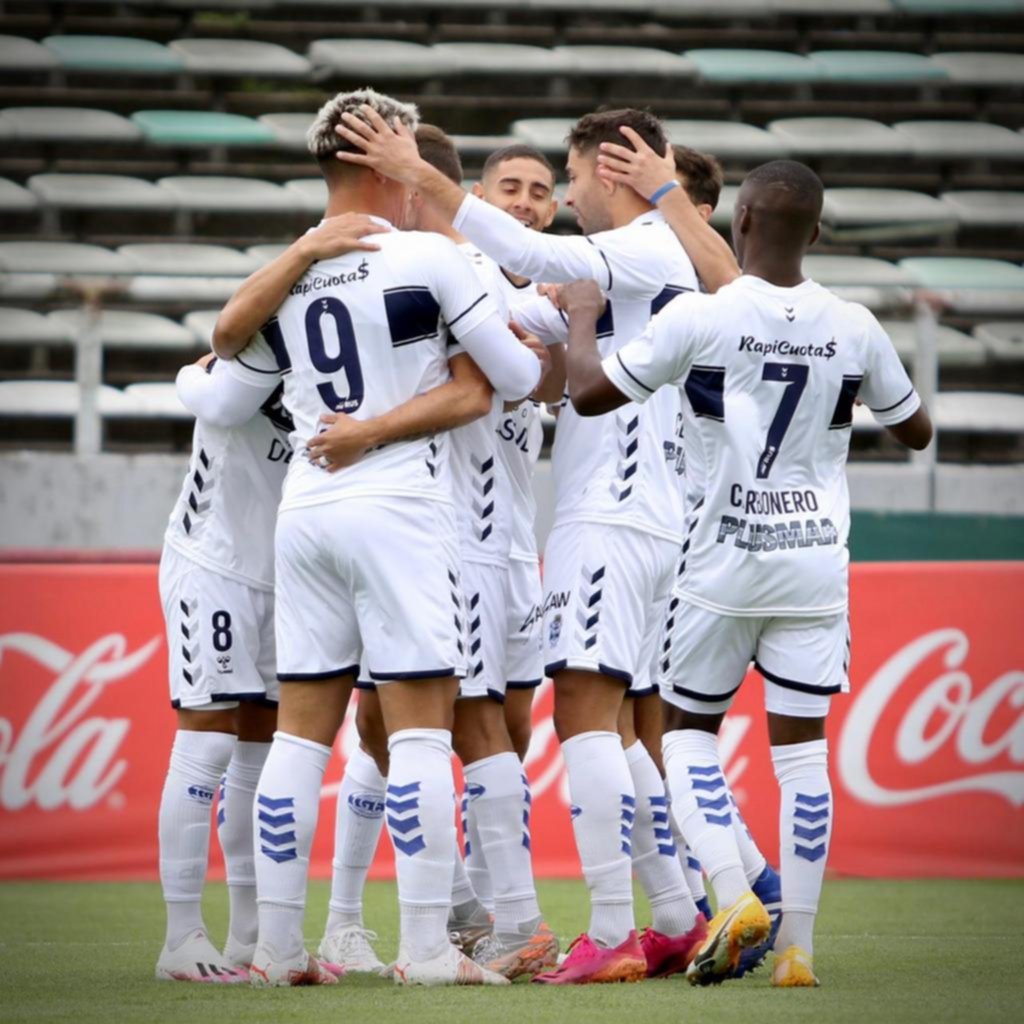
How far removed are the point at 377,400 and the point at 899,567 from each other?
14.1 feet

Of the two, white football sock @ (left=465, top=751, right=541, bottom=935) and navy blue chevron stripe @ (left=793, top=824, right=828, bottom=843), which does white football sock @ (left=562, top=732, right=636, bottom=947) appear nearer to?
white football sock @ (left=465, top=751, right=541, bottom=935)

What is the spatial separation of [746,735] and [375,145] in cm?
438

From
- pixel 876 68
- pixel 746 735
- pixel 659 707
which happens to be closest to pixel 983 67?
pixel 876 68

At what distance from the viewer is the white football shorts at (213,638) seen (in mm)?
4676

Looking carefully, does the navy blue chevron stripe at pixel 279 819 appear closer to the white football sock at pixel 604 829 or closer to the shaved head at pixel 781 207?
the white football sock at pixel 604 829

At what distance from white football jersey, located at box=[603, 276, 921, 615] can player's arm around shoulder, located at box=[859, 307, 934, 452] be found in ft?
0.12

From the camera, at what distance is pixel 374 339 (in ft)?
13.9

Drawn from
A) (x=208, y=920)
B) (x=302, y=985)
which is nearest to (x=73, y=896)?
(x=208, y=920)

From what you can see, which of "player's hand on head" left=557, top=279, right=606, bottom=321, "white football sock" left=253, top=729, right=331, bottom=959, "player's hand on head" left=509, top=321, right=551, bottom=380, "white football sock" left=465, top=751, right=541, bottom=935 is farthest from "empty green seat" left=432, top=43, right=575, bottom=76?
"white football sock" left=253, top=729, right=331, bottom=959

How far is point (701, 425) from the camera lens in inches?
169

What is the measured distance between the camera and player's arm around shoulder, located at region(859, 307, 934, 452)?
4328 mm

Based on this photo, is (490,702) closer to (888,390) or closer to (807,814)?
(807,814)

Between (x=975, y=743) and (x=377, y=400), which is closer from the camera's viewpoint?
(x=377, y=400)

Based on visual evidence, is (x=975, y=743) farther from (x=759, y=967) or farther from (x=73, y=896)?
(x=73, y=896)
